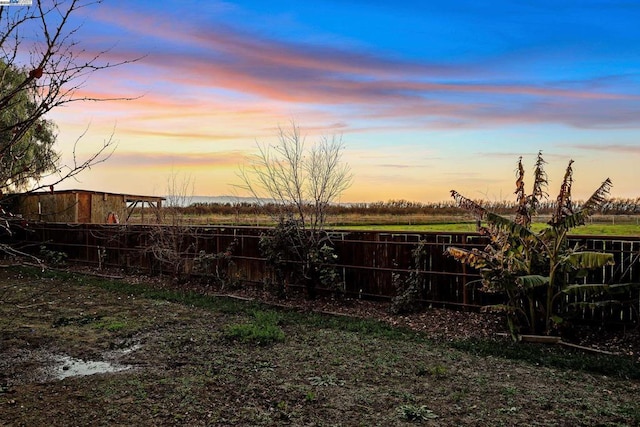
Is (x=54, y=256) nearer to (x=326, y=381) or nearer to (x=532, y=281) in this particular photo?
(x=326, y=381)

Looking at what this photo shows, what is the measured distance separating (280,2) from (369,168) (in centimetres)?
519

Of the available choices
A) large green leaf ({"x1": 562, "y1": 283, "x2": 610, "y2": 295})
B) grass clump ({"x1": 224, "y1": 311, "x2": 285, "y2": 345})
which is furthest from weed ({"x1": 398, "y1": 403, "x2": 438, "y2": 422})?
large green leaf ({"x1": 562, "y1": 283, "x2": 610, "y2": 295})

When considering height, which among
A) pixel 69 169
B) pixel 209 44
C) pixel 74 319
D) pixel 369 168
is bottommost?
pixel 74 319

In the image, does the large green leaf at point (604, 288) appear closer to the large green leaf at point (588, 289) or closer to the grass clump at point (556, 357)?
the large green leaf at point (588, 289)

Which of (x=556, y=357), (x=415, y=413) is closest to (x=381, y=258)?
(x=556, y=357)

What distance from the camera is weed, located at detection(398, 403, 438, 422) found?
4.79 m

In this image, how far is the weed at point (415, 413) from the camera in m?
4.79

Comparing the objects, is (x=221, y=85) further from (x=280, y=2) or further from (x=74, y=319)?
(x=74, y=319)

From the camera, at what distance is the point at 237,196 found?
42.3ft

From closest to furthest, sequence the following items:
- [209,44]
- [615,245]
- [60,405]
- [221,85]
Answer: [60,405]
[615,245]
[209,44]
[221,85]

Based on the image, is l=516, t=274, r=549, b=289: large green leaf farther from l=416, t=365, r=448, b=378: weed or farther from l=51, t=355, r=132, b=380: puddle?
l=51, t=355, r=132, b=380: puddle

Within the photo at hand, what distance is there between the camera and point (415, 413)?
4.84 metres

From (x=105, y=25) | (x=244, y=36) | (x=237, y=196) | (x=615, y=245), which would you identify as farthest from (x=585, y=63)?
(x=105, y=25)

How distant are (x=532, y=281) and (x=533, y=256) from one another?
2.22 ft
